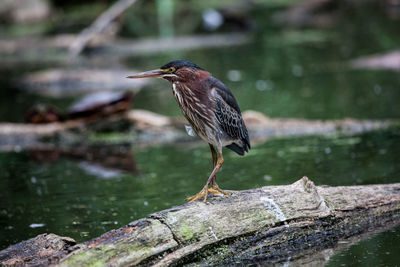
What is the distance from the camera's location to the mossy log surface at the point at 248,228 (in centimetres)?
428

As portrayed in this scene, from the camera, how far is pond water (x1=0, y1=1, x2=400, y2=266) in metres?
6.23

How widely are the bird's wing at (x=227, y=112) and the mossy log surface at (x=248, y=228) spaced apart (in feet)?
1.71

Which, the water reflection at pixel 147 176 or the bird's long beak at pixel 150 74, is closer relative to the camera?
the bird's long beak at pixel 150 74

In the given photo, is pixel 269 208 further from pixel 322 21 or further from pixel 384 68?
pixel 322 21

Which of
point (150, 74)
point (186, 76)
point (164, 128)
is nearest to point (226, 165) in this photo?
point (164, 128)

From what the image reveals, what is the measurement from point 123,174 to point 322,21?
62.0ft

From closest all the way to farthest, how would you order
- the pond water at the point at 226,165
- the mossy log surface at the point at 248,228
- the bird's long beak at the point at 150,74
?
the mossy log surface at the point at 248,228
the bird's long beak at the point at 150,74
the pond water at the point at 226,165

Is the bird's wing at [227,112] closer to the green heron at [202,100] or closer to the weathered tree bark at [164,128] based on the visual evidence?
the green heron at [202,100]

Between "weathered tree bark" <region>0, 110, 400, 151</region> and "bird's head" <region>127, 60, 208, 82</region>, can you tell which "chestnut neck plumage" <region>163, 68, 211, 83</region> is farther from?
"weathered tree bark" <region>0, 110, 400, 151</region>

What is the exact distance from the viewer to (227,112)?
5102 mm

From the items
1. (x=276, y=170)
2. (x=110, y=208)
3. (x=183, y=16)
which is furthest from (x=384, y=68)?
(x=183, y=16)

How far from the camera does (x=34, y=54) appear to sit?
21.2m

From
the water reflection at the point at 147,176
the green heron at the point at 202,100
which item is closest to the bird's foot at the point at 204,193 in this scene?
the green heron at the point at 202,100

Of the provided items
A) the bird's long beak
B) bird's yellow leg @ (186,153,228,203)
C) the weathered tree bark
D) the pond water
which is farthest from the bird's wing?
the weathered tree bark
